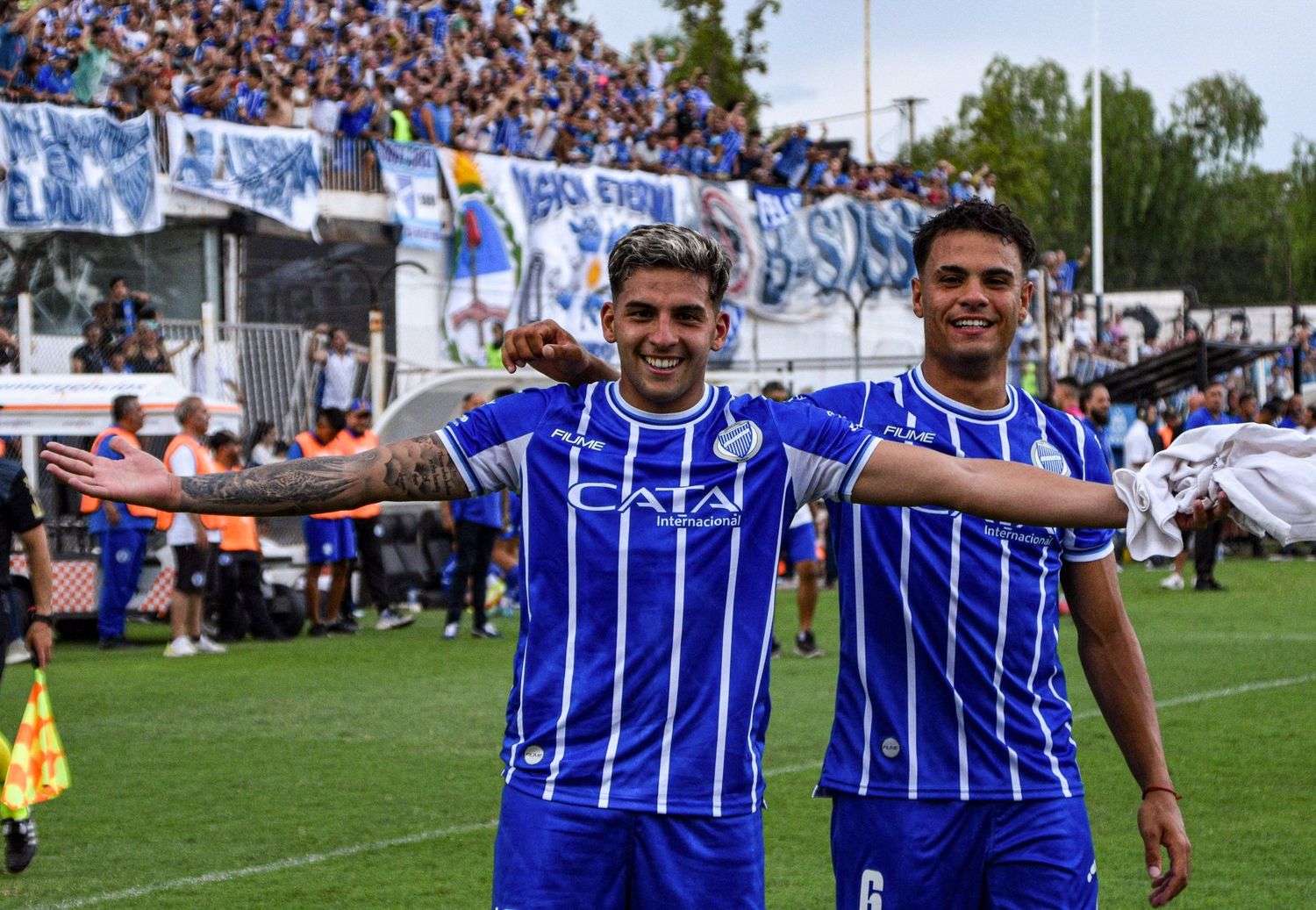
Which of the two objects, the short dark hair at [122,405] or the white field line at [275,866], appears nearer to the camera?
the white field line at [275,866]

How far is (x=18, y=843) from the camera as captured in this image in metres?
7.17

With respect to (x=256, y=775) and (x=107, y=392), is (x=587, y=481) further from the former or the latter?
(x=107, y=392)

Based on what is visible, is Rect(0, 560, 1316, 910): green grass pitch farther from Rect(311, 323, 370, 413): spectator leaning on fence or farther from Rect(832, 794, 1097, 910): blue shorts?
Rect(311, 323, 370, 413): spectator leaning on fence

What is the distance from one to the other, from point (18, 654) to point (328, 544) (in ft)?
9.13

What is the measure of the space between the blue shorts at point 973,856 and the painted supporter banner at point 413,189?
21.3 metres

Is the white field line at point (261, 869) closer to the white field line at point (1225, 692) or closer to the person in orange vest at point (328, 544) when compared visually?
the white field line at point (1225, 692)

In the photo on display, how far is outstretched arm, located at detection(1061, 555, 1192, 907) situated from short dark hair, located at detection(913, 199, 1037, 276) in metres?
0.74

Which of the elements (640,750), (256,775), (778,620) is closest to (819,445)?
(640,750)

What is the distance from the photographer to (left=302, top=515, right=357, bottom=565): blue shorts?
16.2 meters

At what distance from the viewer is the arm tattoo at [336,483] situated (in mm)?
3713

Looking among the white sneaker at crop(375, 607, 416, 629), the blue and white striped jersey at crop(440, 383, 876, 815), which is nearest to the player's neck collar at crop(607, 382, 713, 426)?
the blue and white striped jersey at crop(440, 383, 876, 815)

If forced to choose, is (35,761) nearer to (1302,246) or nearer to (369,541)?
(369,541)

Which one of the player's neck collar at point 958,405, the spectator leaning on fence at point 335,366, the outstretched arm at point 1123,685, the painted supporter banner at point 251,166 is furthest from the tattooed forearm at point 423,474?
the painted supporter banner at point 251,166

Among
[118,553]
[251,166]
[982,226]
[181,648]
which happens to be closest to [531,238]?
[251,166]
